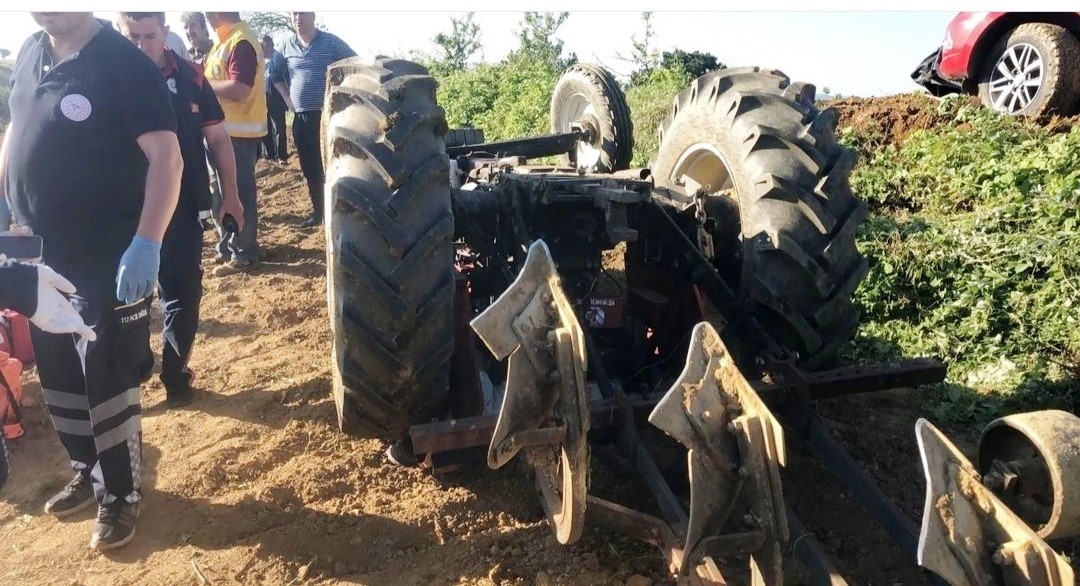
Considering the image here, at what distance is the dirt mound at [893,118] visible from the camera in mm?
8086

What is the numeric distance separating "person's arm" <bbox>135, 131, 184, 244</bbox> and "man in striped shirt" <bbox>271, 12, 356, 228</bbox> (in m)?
4.01

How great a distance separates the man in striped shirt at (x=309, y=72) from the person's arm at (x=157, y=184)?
4011mm

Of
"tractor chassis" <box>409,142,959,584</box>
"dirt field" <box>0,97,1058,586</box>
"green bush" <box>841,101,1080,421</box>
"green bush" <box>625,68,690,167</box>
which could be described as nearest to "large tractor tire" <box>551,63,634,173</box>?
"tractor chassis" <box>409,142,959,584</box>

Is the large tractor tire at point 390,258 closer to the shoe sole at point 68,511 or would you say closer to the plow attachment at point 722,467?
the plow attachment at point 722,467

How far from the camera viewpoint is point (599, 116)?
6.20 meters

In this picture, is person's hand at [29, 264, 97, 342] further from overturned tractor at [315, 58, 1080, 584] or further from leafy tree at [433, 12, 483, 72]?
leafy tree at [433, 12, 483, 72]

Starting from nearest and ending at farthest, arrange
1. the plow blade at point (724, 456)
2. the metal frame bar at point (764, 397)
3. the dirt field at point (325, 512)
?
the plow blade at point (724, 456), the metal frame bar at point (764, 397), the dirt field at point (325, 512)

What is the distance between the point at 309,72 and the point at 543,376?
5889 mm

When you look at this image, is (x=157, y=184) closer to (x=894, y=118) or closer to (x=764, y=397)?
(x=764, y=397)

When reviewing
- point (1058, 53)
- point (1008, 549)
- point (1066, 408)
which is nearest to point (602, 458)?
point (1008, 549)

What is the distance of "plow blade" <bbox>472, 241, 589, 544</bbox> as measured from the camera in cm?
217

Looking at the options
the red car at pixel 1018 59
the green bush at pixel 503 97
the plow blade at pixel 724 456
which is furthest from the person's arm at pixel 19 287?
the green bush at pixel 503 97

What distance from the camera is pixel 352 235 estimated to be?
2.54 metres

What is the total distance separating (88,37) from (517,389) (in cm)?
219
